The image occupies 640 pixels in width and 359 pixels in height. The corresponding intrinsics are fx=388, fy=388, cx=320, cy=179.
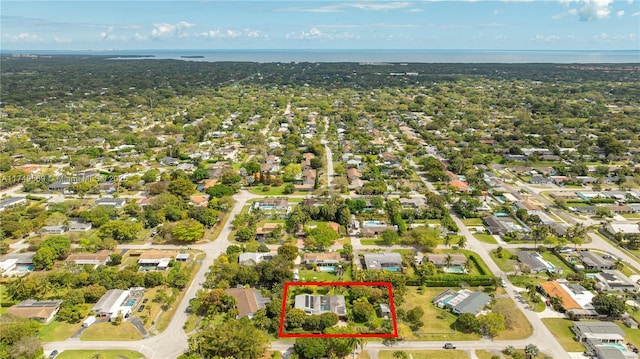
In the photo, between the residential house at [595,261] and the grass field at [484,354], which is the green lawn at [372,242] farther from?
the residential house at [595,261]

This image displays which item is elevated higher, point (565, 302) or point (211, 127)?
point (211, 127)

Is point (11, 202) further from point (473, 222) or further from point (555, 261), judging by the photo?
point (555, 261)

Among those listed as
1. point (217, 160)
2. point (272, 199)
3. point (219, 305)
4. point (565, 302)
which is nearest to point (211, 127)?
point (217, 160)

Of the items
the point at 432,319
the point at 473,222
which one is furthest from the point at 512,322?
the point at 473,222

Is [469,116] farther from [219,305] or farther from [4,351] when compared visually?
[4,351]

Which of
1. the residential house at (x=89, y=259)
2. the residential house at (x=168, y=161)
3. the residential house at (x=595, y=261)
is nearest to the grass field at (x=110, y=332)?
the residential house at (x=89, y=259)

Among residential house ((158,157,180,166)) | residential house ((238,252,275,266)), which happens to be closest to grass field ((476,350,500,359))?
residential house ((238,252,275,266))
